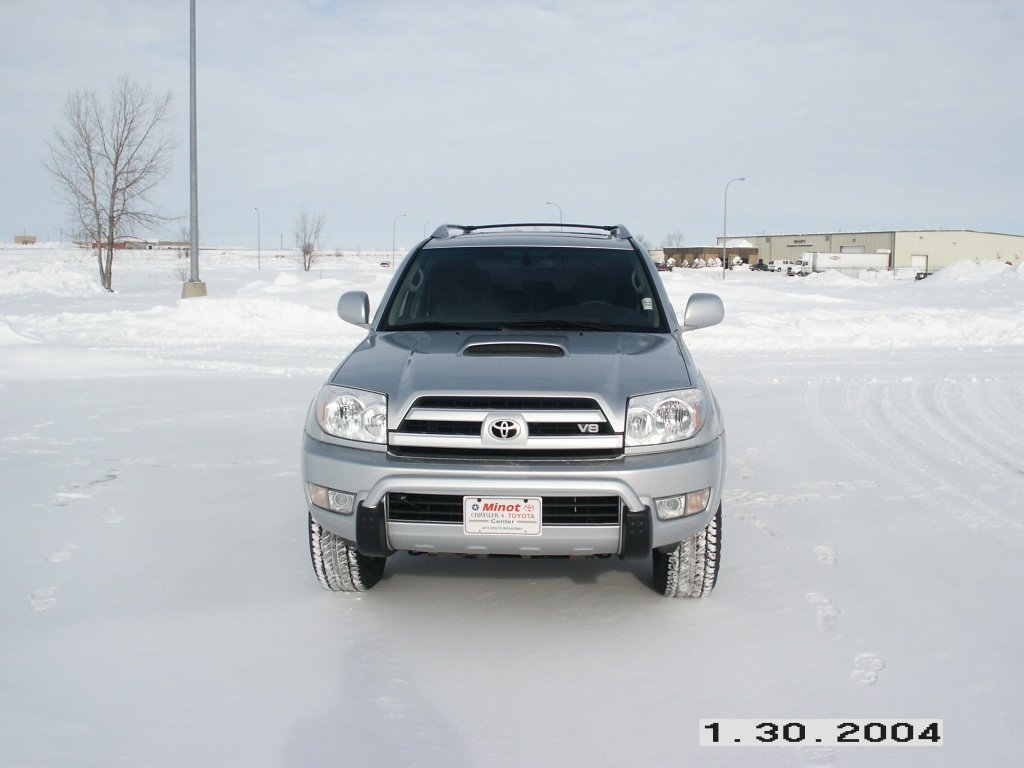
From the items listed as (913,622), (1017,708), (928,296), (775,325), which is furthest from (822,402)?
(928,296)

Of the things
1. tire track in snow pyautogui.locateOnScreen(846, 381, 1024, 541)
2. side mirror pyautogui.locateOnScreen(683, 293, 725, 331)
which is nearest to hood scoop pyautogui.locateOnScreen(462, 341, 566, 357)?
side mirror pyautogui.locateOnScreen(683, 293, 725, 331)

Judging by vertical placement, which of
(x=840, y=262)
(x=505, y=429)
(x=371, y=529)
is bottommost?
(x=371, y=529)

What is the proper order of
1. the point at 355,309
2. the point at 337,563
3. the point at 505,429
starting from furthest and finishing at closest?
the point at 355,309 < the point at 337,563 < the point at 505,429

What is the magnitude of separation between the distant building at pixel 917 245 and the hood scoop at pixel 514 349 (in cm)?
10912

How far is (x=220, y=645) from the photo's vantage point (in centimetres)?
374

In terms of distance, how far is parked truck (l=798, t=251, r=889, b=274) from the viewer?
86.3m

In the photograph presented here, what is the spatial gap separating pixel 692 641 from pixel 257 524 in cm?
279

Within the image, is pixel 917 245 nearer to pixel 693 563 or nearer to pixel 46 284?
pixel 46 284

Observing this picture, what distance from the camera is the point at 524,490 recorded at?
11.6 feet

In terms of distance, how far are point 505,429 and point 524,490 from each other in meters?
0.26

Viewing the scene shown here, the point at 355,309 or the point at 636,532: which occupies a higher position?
the point at 355,309

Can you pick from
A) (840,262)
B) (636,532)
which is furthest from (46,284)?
(840,262)

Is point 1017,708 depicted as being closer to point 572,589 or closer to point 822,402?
point 572,589

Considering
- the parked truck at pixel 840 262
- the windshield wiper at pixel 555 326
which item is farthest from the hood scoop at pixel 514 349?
the parked truck at pixel 840 262
